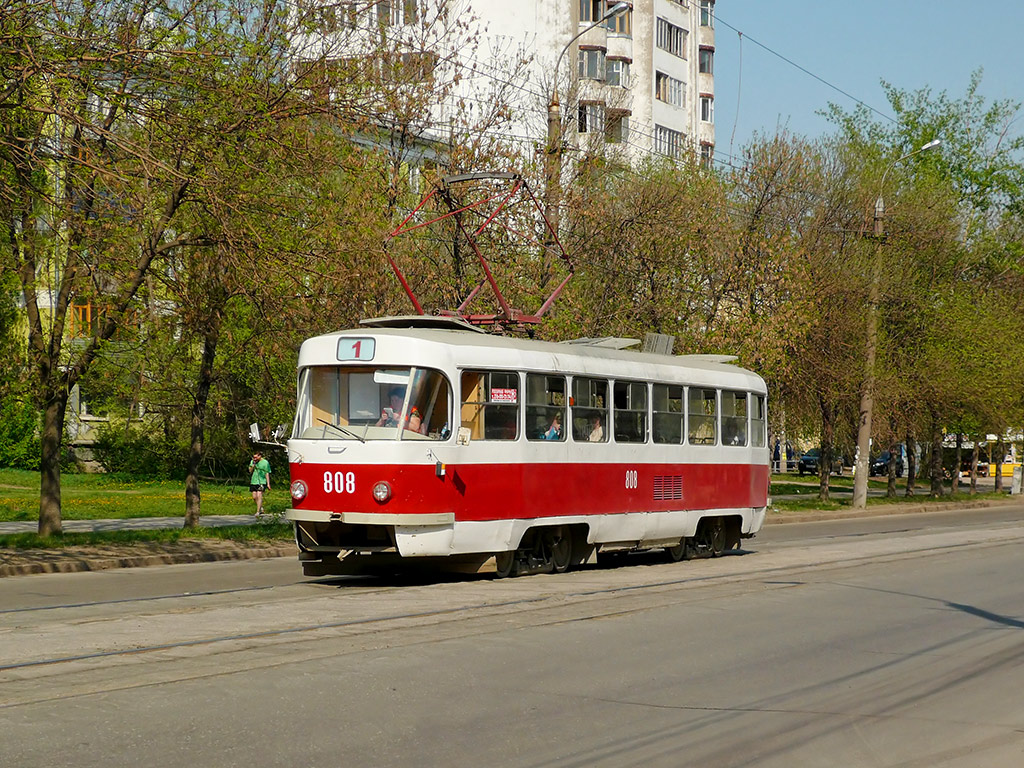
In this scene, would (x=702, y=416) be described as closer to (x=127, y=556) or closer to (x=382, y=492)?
(x=382, y=492)

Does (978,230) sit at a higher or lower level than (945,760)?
higher

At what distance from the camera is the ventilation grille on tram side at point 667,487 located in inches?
755

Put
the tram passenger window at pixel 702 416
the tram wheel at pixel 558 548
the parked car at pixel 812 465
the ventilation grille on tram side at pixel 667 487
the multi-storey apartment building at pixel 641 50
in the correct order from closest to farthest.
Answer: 1. the tram wheel at pixel 558 548
2. the ventilation grille on tram side at pixel 667 487
3. the tram passenger window at pixel 702 416
4. the multi-storey apartment building at pixel 641 50
5. the parked car at pixel 812 465

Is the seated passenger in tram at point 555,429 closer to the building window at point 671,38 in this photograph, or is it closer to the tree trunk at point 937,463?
the tree trunk at point 937,463

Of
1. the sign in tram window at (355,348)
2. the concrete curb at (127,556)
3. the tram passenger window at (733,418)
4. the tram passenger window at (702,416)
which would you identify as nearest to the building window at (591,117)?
the tram passenger window at (733,418)

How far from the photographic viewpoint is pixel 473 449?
15727 millimetres

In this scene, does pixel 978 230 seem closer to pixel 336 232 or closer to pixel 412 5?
pixel 412 5

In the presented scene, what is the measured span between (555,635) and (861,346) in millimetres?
Answer: 30425

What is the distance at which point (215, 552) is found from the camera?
838 inches

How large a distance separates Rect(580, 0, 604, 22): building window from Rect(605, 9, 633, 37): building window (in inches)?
46.4

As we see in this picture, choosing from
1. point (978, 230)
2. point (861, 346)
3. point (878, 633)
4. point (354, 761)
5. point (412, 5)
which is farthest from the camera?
point (978, 230)

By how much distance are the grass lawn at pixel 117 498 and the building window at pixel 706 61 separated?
4922 centimetres

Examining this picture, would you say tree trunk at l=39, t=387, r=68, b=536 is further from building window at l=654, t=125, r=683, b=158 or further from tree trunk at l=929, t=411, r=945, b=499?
building window at l=654, t=125, r=683, b=158

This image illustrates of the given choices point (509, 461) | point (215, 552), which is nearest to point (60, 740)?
point (509, 461)
